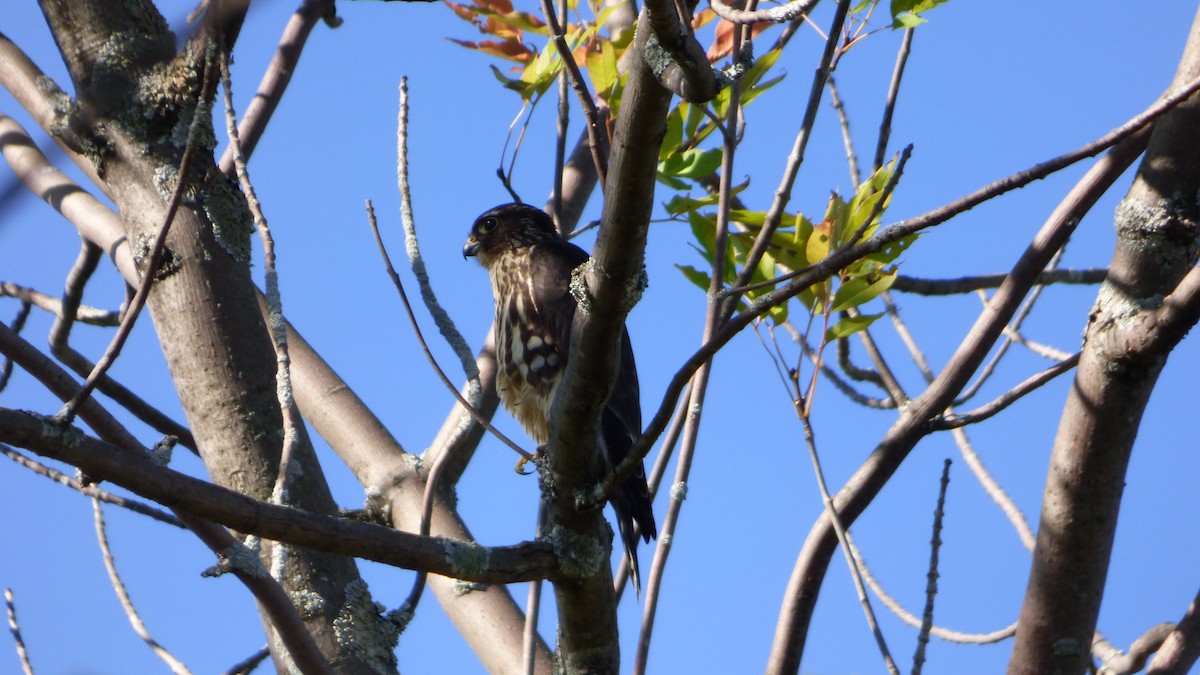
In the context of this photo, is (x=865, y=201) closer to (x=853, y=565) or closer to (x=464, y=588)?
(x=853, y=565)

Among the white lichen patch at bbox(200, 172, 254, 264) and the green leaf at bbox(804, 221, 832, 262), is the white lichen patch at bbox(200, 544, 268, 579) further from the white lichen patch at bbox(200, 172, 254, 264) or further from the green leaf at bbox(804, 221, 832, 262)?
the green leaf at bbox(804, 221, 832, 262)

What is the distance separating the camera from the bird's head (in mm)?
4730

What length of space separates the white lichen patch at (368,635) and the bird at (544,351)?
2.86ft

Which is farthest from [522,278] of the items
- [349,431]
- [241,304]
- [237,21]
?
[237,21]

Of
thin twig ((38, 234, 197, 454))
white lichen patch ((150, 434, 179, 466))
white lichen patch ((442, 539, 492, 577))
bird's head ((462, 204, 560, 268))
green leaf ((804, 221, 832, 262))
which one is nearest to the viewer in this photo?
white lichen patch ((150, 434, 179, 466))

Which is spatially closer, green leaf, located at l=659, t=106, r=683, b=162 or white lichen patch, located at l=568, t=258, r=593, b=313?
white lichen patch, located at l=568, t=258, r=593, b=313

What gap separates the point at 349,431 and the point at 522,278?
3.51 feet

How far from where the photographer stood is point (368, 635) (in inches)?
97.5

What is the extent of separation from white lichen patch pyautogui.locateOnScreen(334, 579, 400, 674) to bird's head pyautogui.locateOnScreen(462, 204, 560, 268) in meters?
2.34

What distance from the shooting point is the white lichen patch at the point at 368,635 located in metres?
2.47

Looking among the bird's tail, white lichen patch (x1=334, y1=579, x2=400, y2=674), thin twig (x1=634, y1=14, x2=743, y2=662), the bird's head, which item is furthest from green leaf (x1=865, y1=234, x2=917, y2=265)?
the bird's head

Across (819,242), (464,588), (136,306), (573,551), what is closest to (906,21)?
(819,242)

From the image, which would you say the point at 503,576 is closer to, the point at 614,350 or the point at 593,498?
the point at 593,498

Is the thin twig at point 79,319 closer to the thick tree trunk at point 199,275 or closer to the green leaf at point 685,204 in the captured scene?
the thick tree trunk at point 199,275
